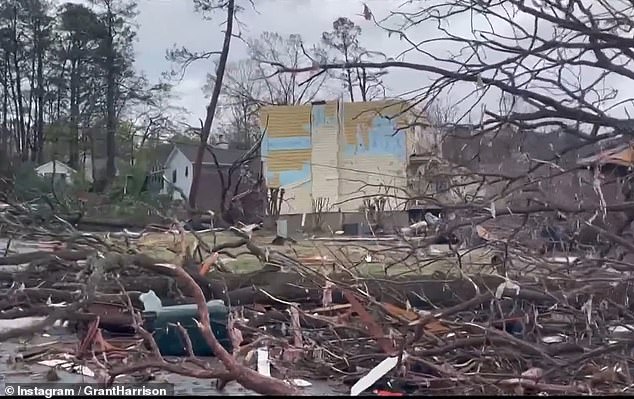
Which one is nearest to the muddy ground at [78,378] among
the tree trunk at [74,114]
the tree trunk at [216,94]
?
the tree trunk at [216,94]

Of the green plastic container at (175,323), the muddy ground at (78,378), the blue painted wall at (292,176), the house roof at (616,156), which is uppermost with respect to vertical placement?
the house roof at (616,156)

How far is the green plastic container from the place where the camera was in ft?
19.4

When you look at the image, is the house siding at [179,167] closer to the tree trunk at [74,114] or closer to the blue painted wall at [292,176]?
the tree trunk at [74,114]

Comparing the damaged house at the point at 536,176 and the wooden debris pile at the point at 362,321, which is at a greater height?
the damaged house at the point at 536,176

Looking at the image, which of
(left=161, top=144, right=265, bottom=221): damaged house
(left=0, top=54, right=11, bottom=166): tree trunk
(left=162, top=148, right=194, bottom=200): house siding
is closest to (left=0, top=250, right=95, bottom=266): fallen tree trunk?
(left=161, top=144, right=265, bottom=221): damaged house

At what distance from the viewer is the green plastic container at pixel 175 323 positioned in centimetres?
590

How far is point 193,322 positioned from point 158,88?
24.2 m

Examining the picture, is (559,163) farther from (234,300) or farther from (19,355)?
(19,355)

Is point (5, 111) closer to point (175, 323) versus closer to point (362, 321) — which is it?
point (175, 323)

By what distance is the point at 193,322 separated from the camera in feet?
19.2
